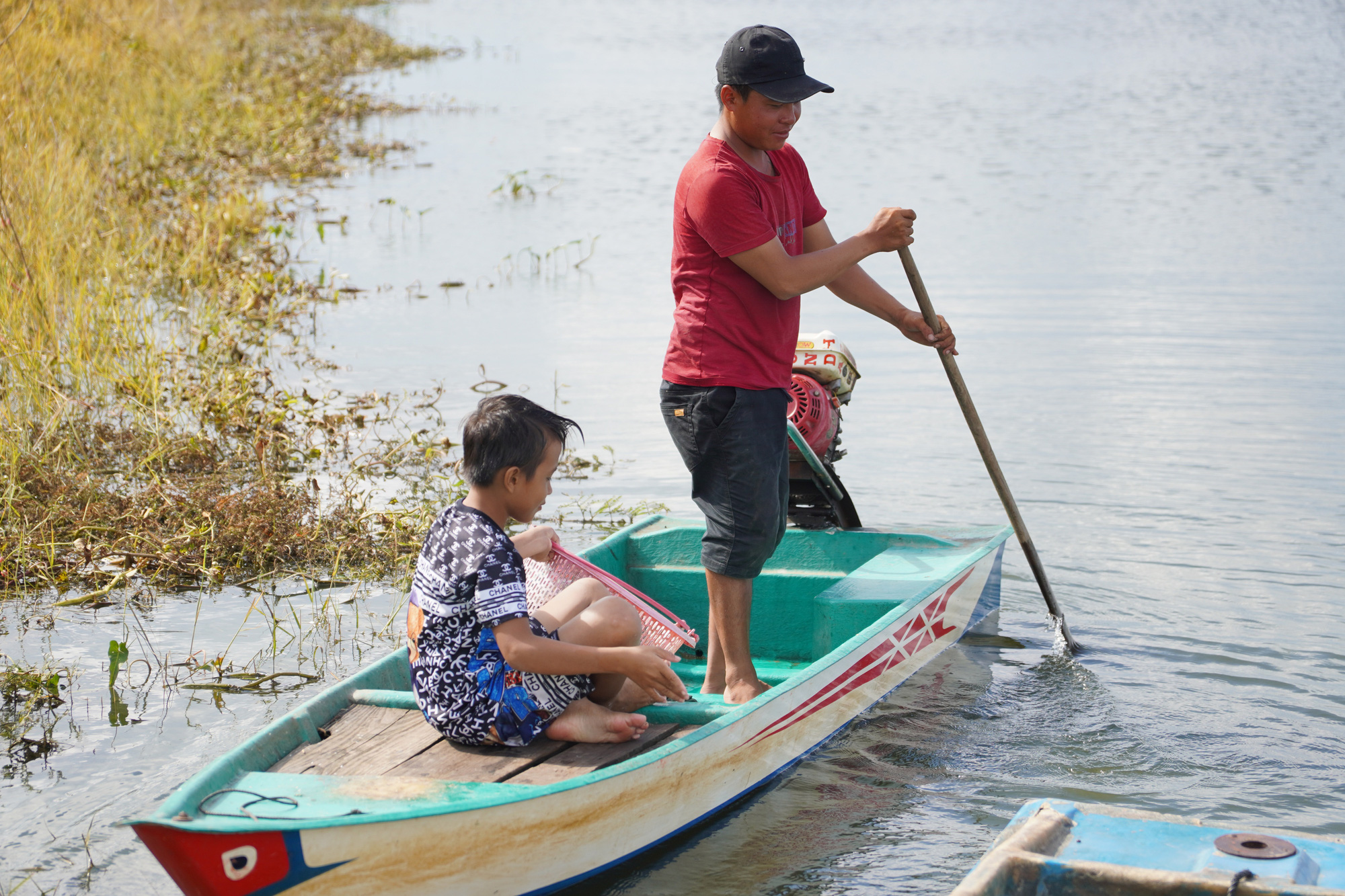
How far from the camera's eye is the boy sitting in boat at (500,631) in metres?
3.33

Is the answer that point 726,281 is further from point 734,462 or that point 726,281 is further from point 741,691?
point 741,691

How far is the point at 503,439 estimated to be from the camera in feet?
11.0

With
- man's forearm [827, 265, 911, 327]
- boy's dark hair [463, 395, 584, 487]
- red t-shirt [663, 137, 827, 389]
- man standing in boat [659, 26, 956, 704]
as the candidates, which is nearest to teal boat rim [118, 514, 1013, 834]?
man standing in boat [659, 26, 956, 704]

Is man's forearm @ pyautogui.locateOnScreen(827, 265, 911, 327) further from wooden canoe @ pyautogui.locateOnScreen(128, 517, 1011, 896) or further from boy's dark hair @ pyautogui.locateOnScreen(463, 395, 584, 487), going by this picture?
boy's dark hair @ pyautogui.locateOnScreen(463, 395, 584, 487)

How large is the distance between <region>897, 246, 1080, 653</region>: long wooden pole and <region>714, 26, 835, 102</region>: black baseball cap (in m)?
0.66

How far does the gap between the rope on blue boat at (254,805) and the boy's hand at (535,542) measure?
1.04 metres

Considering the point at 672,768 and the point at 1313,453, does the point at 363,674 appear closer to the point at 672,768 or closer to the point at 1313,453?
the point at 672,768

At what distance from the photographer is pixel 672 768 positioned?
352 cm

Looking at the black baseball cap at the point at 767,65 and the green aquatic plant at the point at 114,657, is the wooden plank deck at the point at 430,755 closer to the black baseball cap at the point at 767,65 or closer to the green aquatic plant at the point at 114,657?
the green aquatic plant at the point at 114,657

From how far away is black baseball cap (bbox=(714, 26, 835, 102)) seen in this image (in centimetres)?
383

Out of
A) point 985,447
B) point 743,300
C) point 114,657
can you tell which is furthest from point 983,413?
point 114,657

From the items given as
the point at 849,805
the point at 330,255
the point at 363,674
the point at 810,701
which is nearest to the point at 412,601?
the point at 363,674

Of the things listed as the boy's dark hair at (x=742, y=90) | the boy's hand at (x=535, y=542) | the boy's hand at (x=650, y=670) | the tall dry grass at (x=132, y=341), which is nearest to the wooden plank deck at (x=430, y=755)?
the boy's hand at (x=650, y=670)

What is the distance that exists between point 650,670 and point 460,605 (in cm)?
52
